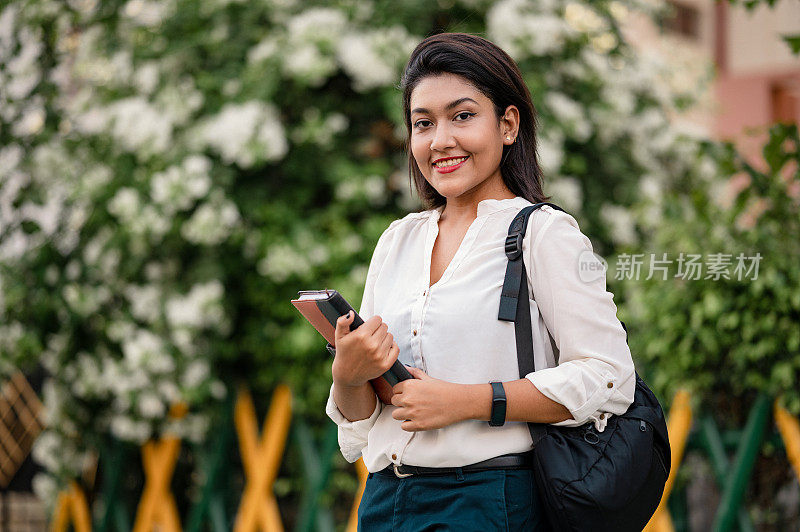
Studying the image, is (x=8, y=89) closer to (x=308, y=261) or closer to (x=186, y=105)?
(x=186, y=105)

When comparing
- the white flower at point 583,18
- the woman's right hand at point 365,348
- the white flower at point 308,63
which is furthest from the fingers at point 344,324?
the white flower at point 583,18

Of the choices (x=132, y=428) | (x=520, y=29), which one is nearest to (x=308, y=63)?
(x=520, y=29)

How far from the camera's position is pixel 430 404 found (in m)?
1.52

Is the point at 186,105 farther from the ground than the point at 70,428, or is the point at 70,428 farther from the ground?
the point at 186,105

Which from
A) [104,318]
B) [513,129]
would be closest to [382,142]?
[104,318]

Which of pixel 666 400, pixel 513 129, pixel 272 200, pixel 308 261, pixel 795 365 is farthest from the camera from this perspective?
pixel 272 200

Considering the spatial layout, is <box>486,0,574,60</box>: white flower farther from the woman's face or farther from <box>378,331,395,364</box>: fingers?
<box>378,331,395,364</box>: fingers

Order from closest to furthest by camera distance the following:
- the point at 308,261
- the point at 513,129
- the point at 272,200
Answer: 1. the point at 513,129
2. the point at 308,261
3. the point at 272,200

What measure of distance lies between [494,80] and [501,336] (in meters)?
0.45

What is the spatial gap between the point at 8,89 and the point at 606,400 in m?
3.99

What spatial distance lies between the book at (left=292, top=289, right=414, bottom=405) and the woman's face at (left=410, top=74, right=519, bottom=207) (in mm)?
311

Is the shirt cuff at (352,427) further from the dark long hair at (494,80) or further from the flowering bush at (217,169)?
the flowering bush at (217,169)

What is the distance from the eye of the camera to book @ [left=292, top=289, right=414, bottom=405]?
151 cm

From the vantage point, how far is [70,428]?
4820 mm
